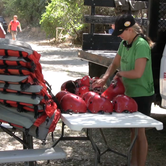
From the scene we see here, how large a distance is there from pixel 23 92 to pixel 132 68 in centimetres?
135

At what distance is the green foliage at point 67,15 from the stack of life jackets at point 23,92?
62.1 feet

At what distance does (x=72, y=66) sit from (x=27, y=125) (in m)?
11.0

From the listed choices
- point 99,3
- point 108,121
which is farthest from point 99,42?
point 108,121

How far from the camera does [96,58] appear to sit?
6629 mm

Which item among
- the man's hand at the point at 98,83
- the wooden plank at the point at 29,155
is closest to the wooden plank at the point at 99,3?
the man's hand at the point at 98,83

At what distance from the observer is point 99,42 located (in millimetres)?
7324

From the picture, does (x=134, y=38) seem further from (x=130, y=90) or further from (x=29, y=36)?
(x=29, y=36)

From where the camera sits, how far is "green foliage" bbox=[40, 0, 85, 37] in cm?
2261

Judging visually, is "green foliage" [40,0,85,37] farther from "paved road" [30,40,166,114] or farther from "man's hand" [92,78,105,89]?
"man's hand" [92,78,105,89]

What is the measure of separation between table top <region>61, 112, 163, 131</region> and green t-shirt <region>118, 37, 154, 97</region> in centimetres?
47

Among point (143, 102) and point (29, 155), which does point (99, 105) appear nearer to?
point (143, 102)

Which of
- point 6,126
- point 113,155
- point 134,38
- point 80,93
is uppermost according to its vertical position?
point 134,38

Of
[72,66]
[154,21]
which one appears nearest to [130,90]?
[154,21]

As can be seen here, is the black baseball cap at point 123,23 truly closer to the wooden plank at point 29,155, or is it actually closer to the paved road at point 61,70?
the wooden plank at point 29,155
